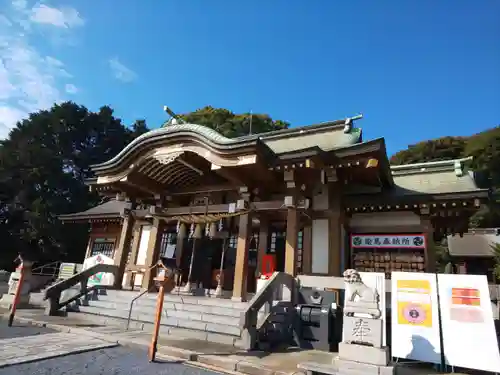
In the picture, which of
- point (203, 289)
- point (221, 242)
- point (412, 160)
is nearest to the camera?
point (203, 289)

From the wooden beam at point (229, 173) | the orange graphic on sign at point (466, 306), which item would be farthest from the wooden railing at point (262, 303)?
the orange graphic on sign at point (466, 306)

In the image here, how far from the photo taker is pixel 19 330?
6859mm

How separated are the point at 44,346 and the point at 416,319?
257 inches

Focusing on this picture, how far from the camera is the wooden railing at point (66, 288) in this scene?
9.03 m

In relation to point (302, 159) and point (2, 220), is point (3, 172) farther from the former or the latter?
point (302, 159)

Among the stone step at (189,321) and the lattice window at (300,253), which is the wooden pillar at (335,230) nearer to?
the lattice window at (300,253)

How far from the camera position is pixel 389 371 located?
440cm

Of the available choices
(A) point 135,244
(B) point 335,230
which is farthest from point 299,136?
(A) point 135,244

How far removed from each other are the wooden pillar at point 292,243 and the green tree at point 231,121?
1095 inches

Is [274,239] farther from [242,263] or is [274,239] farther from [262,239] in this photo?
[242,263]

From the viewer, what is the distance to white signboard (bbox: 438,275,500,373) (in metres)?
5.11

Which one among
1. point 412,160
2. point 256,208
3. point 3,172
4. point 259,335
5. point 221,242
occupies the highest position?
point 412,160

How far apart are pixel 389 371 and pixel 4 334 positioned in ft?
23.4

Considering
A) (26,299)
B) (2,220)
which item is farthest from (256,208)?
(2,220)
